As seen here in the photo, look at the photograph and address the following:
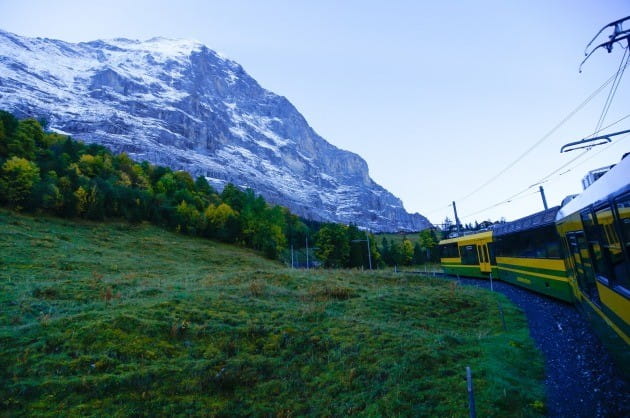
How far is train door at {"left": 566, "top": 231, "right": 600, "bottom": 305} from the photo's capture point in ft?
28.4

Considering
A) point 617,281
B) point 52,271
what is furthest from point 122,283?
point 617,281

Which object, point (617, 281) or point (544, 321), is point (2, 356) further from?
point (544, 321)

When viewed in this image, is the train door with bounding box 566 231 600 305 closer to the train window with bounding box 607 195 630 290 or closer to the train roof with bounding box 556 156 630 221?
the train roof with bounding box 556 156 630 221

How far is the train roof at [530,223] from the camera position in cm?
1650

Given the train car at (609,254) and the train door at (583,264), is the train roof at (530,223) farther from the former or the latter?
A: the train car at (609,254)

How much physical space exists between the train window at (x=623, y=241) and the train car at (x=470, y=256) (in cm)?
2283

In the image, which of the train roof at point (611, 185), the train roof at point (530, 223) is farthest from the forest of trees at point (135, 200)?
the train roof at point (611, 185)

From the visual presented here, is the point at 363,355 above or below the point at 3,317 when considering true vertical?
below

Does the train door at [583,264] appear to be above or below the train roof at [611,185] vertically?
below

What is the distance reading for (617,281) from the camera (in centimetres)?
630

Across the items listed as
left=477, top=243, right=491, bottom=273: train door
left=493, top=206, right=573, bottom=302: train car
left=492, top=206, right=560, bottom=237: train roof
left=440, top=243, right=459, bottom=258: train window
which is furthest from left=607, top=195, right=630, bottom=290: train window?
left=440, top=243, right=459, bottom=258: train window

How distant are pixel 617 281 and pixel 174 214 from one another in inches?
2777

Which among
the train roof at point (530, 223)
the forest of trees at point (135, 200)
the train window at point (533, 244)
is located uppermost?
the forest of trees at point (135, 200)

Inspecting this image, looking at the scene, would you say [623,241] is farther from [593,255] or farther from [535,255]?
[535,255]
